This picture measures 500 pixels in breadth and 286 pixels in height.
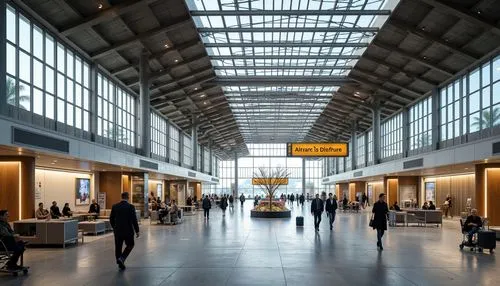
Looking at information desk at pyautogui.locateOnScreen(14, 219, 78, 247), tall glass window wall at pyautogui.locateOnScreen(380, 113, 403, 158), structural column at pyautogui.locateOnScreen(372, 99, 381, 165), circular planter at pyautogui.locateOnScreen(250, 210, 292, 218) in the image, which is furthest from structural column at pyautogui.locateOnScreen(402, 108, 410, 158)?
information desk at pyautogui.locateOnScreen(14, 219, 78, 247)

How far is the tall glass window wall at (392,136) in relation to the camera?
42.9 m

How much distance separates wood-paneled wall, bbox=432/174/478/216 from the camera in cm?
3328

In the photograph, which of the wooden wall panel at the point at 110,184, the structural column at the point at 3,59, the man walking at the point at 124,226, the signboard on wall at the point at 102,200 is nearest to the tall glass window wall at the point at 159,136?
the wooden wall panel at the point at 110,184

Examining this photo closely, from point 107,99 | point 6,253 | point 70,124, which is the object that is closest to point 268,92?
point 107,99

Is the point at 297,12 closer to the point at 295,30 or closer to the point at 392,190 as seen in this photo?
the point at 295,30

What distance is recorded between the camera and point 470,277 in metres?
10.4

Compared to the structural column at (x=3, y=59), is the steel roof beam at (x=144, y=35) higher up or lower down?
higher up

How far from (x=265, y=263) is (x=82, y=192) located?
790 inches

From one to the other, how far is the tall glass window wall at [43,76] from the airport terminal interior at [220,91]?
0.10 m

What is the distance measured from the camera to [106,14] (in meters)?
20.7

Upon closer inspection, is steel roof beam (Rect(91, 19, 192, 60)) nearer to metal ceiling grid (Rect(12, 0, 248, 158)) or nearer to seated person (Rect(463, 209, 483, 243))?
metal ceiling grid (Rect(12, 0, 248, 158))

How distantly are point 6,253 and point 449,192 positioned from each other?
32257mm

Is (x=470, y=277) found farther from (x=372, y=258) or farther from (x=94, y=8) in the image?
(x=94, y=8)

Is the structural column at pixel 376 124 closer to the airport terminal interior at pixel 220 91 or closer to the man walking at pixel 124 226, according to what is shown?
the airport terminal interior at pixel 220 91
